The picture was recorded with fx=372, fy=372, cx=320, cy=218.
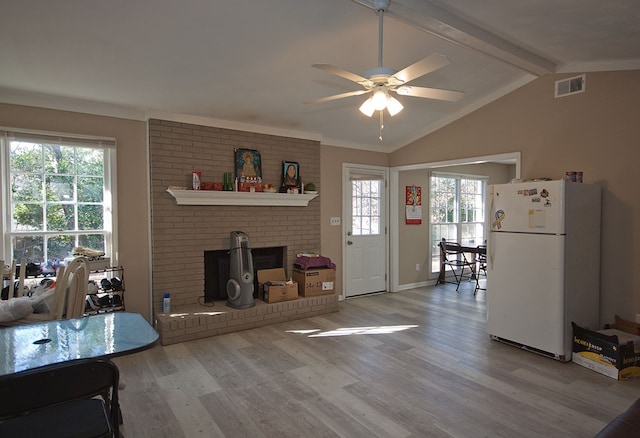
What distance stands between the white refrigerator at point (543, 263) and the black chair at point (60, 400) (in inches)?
134

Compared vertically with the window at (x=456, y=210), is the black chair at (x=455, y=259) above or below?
below

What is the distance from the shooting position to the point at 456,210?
7098 millimetres

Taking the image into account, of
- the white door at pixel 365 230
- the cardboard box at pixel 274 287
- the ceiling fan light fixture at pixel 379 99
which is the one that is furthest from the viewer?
the white door at pixel 365 230

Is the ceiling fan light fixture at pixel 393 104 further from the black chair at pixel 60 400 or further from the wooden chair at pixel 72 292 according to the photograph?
the wooden chair at pixel 72 292

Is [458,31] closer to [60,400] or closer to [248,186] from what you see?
[248,186]

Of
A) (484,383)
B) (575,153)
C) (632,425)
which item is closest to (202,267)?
(484,383)

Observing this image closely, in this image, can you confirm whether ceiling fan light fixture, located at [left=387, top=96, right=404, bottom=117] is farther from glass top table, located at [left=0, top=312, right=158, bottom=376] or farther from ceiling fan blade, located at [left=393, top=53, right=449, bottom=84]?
glass top table, located at [left=0, top=312, right=158, bottom=376]

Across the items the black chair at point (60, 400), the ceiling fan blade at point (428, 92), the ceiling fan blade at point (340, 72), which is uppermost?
the ceiling fan blade at point (340, 72)

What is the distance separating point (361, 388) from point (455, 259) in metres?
4.66

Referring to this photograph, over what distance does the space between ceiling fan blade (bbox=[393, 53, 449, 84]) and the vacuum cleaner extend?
262 centimetres

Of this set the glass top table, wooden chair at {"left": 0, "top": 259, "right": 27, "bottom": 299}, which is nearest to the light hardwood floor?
the glass top table

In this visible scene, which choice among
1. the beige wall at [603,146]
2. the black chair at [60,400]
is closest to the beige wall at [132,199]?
the black chair at [60,400]

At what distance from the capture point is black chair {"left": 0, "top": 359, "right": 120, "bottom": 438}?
136 cm

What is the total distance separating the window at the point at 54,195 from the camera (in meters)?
3.46
